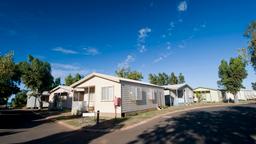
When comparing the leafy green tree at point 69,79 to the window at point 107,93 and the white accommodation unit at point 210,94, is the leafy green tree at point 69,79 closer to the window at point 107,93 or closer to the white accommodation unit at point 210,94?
the white accommodation unit at point 210,94

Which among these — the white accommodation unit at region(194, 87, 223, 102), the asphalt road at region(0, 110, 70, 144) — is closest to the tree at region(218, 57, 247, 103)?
the white accommodation unit at region(194, 87, 223, 102)

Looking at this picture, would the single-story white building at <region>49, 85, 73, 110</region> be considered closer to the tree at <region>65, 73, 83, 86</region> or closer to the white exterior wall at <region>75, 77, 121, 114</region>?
the white exterior wall at <region>75, 77, 121, 114</region>

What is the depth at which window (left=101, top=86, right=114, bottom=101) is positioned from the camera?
17.9 meters

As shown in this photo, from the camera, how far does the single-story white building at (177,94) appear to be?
32.7 metres

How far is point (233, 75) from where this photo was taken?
38.5 meters

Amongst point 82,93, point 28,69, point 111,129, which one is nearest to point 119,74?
point 28,69

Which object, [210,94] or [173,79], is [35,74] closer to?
[210,94]

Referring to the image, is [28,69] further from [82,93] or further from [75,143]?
[75,143]

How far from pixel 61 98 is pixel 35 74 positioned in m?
6.33

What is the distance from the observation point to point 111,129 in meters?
11.1

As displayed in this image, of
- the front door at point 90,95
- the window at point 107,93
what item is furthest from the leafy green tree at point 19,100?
the window at point 107,93

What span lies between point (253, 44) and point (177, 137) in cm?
1754

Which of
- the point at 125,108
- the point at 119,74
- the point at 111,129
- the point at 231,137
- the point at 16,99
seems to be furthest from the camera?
the point at 119,74

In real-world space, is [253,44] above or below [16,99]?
above
